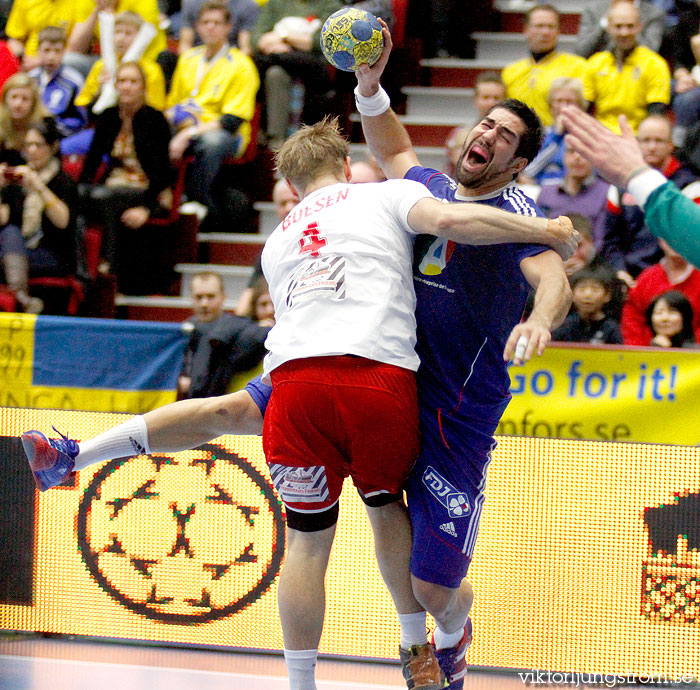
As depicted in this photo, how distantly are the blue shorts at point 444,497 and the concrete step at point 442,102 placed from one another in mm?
5999

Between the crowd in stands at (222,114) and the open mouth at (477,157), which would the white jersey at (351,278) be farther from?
the crowd in stands at (222,114)

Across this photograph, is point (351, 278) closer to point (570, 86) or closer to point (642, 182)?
point (642, 182)

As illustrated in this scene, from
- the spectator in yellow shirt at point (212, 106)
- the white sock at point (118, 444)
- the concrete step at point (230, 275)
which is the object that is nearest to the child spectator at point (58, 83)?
the spectator in yellow shirt at point (212, 106)

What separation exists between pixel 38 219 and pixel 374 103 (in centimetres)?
441

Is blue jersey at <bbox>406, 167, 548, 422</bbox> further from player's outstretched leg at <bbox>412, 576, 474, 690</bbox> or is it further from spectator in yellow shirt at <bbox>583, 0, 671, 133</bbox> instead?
spectator in yellow shirt at <bbox>583, 0, 671, 133</bbox>

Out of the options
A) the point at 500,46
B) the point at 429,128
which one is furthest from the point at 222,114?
the point at 500,46

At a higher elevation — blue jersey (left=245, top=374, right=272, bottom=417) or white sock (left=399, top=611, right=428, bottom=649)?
blue jersey (left=245, top=374, right=272, bottom=417)

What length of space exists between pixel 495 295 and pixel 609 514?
136 centimetres

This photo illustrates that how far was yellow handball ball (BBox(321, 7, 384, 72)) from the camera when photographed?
3943 millimetres

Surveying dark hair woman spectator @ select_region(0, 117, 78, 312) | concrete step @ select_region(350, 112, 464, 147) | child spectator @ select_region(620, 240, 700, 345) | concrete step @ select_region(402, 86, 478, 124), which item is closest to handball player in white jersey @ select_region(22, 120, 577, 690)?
child spectator @ select_region(620, 240, 700, 345)

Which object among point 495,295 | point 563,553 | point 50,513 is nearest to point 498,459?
point 563,553

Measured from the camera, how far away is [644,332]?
6.46m

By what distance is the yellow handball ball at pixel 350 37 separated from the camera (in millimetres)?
3943

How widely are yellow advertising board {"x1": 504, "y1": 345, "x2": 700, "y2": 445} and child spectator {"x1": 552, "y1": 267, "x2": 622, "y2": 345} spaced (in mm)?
545
